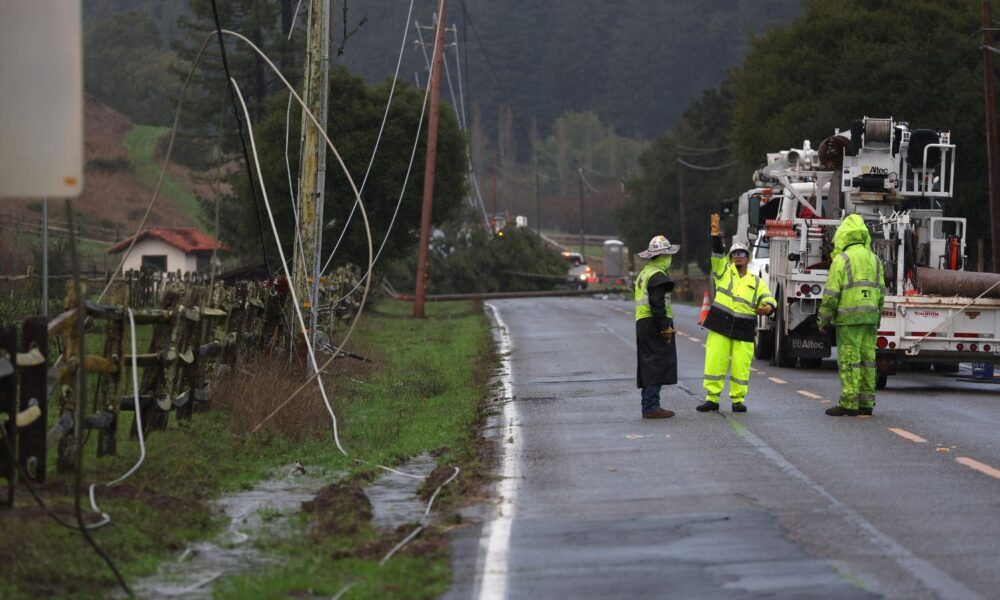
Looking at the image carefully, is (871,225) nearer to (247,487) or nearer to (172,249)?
(247,487)

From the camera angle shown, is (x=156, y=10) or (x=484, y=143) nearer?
(x=156, y=10)

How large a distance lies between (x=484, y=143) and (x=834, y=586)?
145 m

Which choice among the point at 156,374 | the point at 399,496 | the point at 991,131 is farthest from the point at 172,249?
the point at 399,496

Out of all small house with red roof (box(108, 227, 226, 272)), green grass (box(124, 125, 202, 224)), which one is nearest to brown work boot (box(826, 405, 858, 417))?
small house with red roof (box(108, 227, 226, 272))

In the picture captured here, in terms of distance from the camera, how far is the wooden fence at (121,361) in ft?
31.3

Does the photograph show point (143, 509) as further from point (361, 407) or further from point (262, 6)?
point (262, 6)

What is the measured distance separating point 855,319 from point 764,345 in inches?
366

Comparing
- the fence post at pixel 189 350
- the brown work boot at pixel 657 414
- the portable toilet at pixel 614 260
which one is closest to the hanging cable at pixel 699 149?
the portable toilet at pixel 614 260

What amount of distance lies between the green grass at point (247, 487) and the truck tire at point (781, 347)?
5169 millimetres

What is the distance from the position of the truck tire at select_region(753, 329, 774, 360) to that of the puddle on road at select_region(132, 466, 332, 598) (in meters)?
13.5

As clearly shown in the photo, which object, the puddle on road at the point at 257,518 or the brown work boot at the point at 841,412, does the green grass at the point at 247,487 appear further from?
the brown work boot at the point at 841,412

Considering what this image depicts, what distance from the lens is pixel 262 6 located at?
5778 cm

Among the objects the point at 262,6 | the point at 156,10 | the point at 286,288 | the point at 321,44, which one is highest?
the point at 156,10

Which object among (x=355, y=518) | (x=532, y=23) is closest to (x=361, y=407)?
(x=355, y=518)
